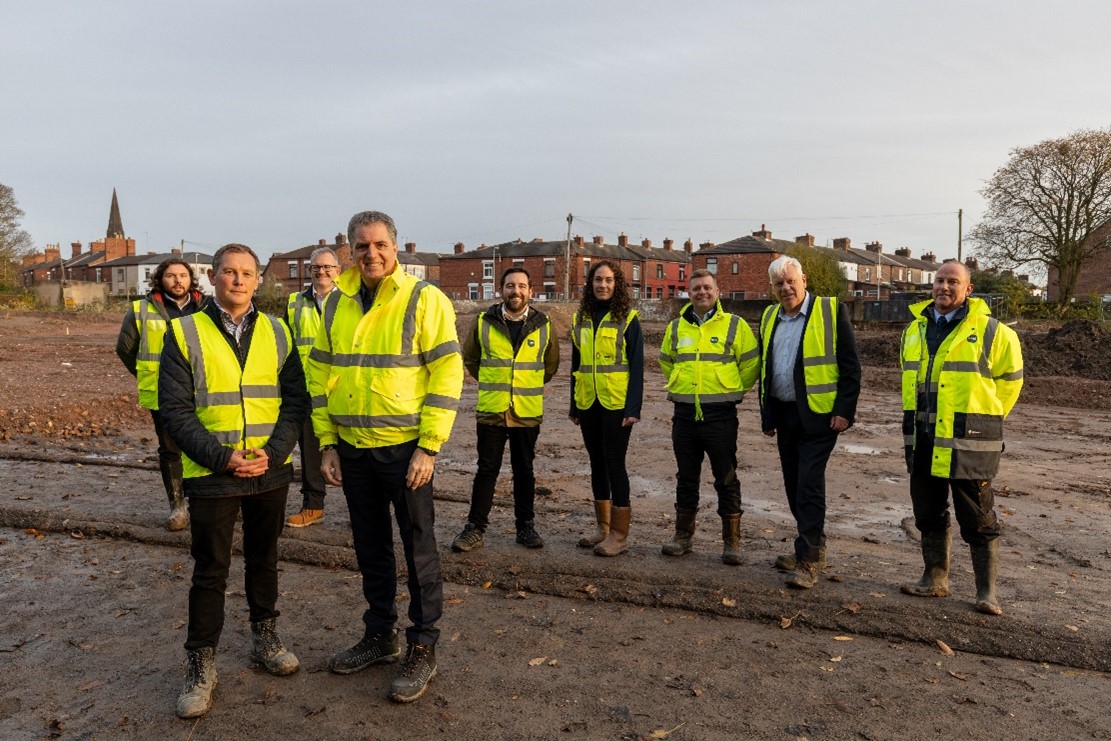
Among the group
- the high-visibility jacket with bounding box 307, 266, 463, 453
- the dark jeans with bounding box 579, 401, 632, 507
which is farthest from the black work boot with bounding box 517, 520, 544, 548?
the high-visibility jacket with bounding box 307, 266, 463, 453

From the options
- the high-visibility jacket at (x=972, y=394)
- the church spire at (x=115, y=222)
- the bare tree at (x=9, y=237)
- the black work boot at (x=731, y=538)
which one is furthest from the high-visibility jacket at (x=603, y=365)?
the church spire at (x=115, y=222)

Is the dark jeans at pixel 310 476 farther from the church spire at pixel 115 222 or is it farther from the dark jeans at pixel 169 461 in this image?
the church spire at pixel 115 222

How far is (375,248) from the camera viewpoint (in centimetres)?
402

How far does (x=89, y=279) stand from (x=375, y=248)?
107454 mm

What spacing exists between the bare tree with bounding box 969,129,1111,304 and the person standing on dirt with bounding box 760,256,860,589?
4090cm

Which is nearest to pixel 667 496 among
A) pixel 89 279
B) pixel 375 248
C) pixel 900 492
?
pixel 900 492

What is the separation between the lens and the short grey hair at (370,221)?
4062mm

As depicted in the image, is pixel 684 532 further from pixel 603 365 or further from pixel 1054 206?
pixel 1054 206

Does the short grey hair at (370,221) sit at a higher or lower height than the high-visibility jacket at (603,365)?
higher

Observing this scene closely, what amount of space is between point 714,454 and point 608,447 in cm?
82

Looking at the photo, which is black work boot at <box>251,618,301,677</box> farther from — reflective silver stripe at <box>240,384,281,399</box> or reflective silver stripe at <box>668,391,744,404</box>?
reflective silver stripe at <box>668,391,744,404</box>

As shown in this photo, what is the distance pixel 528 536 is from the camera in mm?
6496

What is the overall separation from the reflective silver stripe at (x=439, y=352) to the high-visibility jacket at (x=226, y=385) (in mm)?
769

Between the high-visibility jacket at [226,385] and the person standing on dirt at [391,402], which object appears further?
the person standing on dirt at [391,402]
